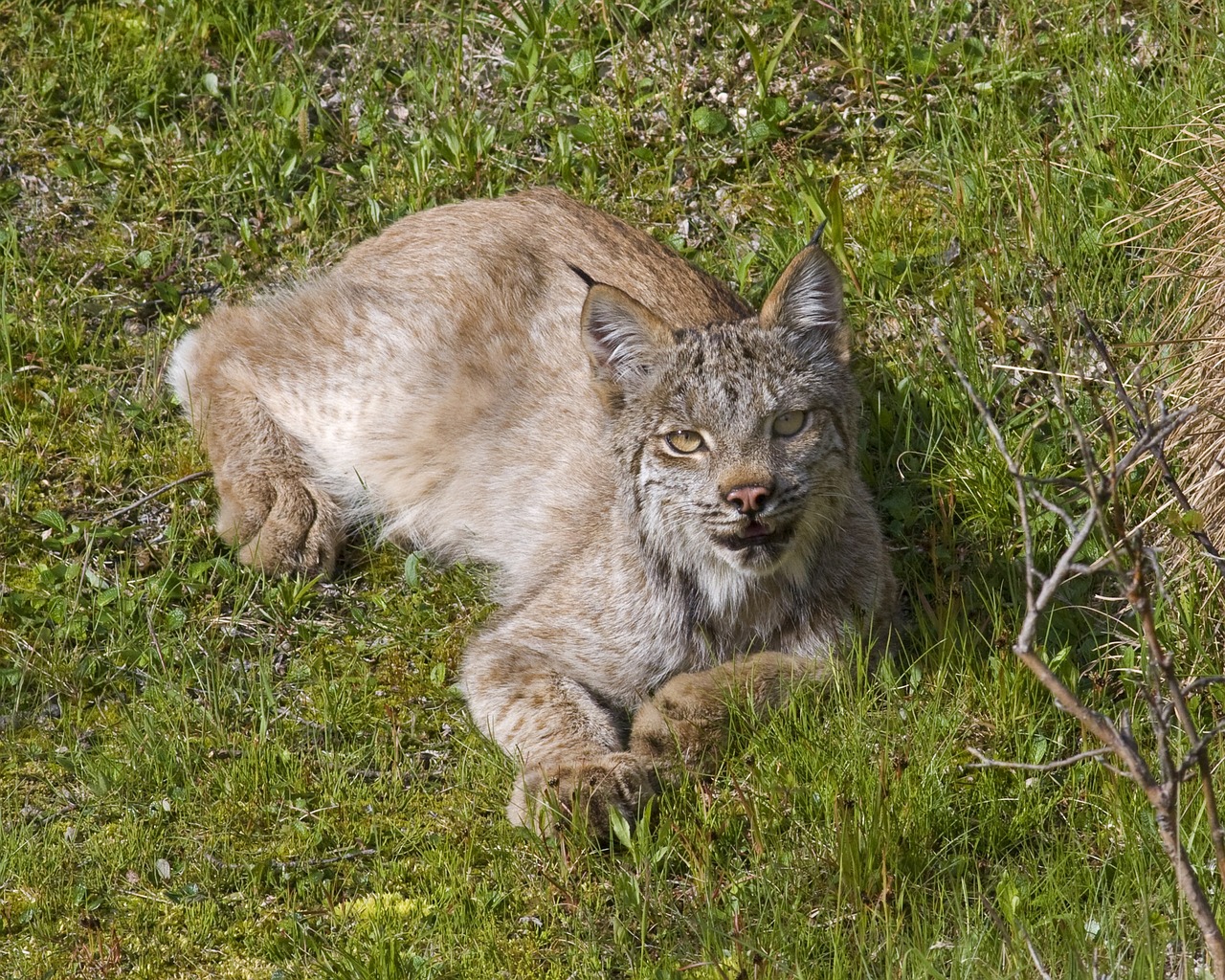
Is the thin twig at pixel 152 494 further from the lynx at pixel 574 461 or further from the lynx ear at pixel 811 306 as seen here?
the lynx ear at pixel 811 306

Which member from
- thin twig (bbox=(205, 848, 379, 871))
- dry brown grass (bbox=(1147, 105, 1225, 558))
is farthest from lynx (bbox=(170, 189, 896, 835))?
dry brown grass (bbox=(1147, 105, 1225, 558))

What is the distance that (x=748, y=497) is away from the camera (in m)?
4.24

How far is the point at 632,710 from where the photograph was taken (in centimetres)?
476

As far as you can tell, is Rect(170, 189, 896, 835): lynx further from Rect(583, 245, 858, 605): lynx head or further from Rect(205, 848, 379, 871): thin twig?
Rect(205, 848, 379, 871): thin twig

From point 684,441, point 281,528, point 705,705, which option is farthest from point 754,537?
point 281,528

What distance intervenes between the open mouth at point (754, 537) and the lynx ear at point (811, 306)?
683 mm

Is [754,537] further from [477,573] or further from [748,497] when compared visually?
[477,573]

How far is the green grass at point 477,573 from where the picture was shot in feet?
12.9

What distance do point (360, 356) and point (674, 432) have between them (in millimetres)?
1869

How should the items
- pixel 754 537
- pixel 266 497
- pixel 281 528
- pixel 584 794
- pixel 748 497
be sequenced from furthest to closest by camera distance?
pixel 266 497, pixel 281 528, pixel 754 537, pixel 748 497, pixel 584 794

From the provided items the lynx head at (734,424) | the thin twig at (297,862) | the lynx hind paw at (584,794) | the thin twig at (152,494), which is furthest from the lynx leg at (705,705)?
the thin twig at (152,494)

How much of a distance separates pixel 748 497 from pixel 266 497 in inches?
87.5

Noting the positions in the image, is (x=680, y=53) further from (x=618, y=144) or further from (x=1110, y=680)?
(x=1110, y=680)

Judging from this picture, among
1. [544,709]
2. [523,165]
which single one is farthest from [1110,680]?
[523,165]
